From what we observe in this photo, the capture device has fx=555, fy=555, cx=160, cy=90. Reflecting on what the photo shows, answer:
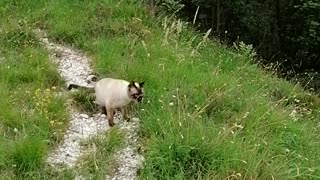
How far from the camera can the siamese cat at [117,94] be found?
7.04 metres

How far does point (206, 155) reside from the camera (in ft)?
20.5

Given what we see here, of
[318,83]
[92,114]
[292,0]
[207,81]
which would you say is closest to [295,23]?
[292,0]

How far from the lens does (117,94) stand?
7.12 m

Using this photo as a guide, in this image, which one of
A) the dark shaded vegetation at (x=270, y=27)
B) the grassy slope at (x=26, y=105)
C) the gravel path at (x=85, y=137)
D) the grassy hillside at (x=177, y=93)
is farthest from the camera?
the dark shaded vegetation at (x=270, y=27)

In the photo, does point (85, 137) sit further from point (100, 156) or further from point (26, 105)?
point (26, 105)

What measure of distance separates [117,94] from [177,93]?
0.78 metres

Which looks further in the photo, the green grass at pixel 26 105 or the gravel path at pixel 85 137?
the gravel path at pixel 85 137

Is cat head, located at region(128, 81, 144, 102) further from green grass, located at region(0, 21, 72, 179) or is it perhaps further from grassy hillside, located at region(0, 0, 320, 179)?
green grass, located at region(0, 21, 72, 179)

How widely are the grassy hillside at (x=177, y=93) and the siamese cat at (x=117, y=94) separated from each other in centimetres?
30

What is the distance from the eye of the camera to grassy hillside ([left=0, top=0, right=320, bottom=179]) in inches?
246

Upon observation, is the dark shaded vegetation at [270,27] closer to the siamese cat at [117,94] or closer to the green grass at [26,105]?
the green grass at [26,105]

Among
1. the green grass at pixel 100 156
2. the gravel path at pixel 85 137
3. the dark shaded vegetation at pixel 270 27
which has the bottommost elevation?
the dark shaded vegetation at pixel 270 27

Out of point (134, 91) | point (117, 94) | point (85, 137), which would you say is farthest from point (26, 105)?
point (134, 91)

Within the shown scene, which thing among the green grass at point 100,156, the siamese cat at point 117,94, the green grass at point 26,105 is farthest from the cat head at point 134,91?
the green grass at point 26,105
